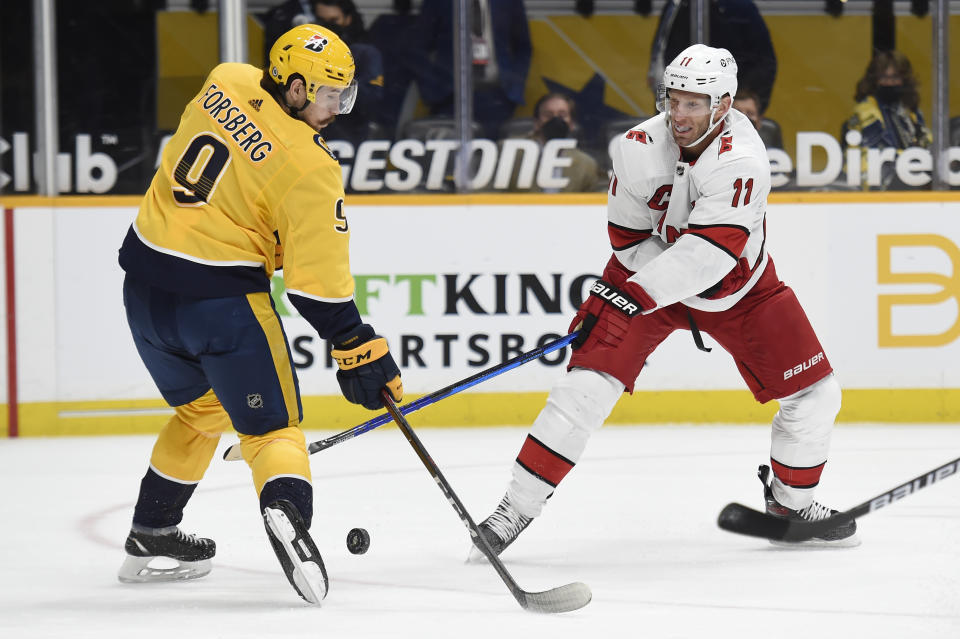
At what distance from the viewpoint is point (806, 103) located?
5414mm

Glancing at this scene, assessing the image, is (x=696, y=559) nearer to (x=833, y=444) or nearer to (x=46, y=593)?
(x=46, y=593)

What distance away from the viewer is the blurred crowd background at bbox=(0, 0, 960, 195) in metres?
5.32

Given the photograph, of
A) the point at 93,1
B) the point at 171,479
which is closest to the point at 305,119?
the point at 171,479

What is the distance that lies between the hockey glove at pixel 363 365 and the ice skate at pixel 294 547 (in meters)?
0.27

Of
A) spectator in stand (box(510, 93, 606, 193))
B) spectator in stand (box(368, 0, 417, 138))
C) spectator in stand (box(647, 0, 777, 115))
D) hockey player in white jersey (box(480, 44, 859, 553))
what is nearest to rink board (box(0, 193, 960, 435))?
spectator in stand (box(510, 93, 606, 193))

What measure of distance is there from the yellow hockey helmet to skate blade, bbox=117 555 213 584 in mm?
1085

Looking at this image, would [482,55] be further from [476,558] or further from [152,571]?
[152,571]

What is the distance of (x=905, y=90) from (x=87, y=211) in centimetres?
325

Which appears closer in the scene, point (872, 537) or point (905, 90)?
point (872, 537)

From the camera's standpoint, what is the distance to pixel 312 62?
2.70m

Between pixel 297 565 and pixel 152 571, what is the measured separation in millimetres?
581

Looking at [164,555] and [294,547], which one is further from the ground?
[294,547]

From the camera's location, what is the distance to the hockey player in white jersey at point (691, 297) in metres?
3.02

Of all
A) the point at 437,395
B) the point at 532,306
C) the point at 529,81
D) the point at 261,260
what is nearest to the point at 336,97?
the point at 261,260
